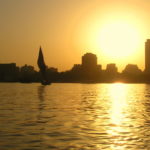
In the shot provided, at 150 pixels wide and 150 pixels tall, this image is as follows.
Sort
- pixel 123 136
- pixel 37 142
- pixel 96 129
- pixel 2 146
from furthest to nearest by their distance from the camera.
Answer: pixel 96 129, pixel 123 136, pixel 37 142, pixel 2 146

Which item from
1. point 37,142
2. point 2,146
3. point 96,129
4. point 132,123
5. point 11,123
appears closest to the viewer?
point 2,146

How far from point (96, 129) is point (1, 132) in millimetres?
8387

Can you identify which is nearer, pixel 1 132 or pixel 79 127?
Answer: pixel 1 132

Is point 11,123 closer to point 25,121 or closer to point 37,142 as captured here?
point 25,121

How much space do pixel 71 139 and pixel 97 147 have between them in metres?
3.35

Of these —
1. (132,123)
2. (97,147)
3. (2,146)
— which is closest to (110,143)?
(97,147)

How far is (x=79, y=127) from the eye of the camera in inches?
1352

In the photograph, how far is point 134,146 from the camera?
25219mm

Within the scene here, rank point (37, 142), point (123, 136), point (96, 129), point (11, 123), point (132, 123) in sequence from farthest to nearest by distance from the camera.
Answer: point (132, 123) < point (11, 123) < point (96, 129) < point (123, 136) < point (37, 142)

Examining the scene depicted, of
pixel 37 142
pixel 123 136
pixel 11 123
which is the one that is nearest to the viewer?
pixel 37 142

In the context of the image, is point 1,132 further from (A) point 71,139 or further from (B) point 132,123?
(B) point 132,123

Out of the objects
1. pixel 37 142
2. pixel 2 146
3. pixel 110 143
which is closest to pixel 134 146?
pixel 110 143

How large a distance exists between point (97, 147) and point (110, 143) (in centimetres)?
160

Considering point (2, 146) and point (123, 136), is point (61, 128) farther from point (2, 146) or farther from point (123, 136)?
point (2, 146)
